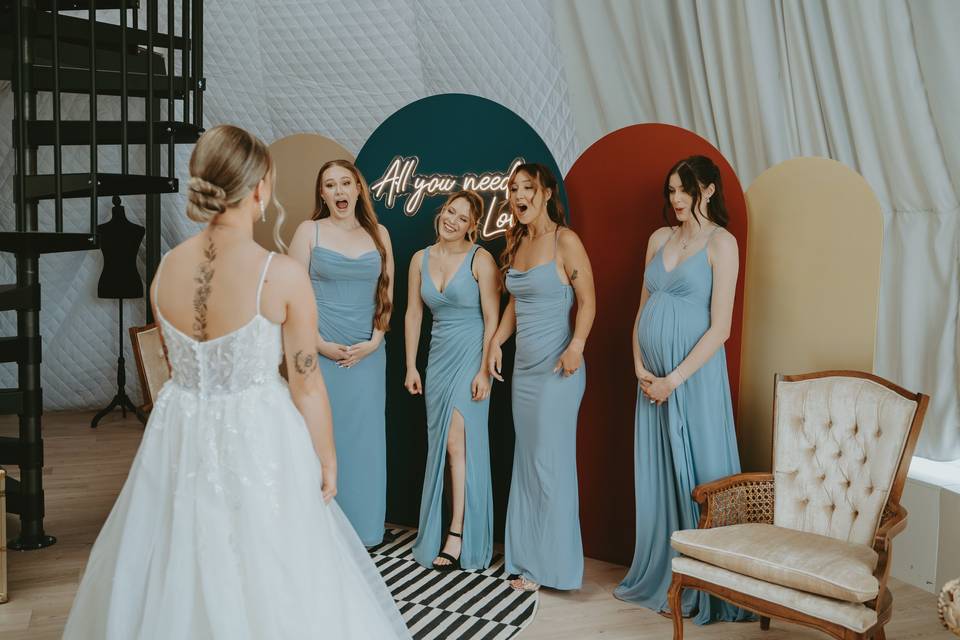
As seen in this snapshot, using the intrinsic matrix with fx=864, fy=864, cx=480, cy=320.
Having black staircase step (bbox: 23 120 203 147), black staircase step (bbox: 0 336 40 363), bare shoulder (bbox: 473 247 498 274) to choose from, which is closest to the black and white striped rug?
bare shoulder (bbox: 473 247 498 274)

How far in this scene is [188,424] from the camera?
2.14 metres

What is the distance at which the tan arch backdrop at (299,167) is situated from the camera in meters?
4.74

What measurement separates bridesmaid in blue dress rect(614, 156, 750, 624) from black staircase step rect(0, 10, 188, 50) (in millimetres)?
2796

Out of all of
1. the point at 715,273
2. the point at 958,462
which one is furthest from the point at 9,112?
the point at 958,462

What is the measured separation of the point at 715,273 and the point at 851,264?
0.58 meters

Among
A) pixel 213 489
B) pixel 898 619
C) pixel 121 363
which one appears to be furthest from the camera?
pixel 121 363

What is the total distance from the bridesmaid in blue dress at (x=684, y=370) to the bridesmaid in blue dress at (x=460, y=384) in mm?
757

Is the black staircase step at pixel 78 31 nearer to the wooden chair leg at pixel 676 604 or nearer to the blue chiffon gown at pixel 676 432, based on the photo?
the blue chiffon gown at pixel 676 432

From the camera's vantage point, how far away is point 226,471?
6.91ft

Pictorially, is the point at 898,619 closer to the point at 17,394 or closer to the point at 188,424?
the point at 188,424

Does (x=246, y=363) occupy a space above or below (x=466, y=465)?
above

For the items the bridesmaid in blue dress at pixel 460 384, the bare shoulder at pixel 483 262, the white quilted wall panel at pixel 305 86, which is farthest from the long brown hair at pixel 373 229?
the white quilted wall panel at pixel 305 86

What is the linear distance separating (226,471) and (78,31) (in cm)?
323

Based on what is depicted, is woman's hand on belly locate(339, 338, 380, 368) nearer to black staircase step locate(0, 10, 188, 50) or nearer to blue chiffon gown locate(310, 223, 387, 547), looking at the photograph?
blue chiffon gown locate(310, 223, 387, 547)
